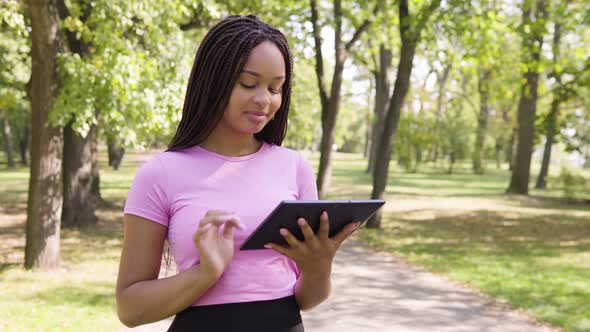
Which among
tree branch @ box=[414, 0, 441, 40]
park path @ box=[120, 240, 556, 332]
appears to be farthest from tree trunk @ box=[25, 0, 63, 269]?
tree branch @ box=[414, 0, 441, 40]

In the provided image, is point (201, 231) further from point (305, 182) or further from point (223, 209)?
point (305, 182)

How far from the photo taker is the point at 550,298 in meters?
8.33

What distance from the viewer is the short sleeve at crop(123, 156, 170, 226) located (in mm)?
1801

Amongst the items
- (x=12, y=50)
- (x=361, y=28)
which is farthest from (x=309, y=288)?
(x=12, y=50)

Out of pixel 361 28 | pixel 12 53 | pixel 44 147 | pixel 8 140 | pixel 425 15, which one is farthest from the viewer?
pixel 8 140

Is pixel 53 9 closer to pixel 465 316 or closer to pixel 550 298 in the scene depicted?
pixel 465 316

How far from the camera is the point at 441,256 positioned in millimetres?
11617

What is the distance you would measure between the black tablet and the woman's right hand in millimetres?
81

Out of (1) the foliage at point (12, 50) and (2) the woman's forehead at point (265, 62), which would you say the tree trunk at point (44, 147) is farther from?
(2) the woman's forehead at point (265, 62)

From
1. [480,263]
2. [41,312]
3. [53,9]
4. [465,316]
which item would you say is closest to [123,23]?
[53,9]

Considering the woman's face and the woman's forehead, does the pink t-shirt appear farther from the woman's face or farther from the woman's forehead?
the woman's forehead

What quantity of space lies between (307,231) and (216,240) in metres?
0.27

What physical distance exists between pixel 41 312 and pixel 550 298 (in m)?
6.44

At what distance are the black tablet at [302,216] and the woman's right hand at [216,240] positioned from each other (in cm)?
8
